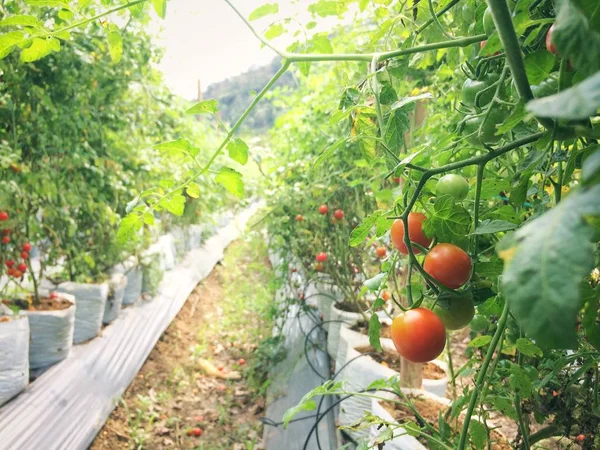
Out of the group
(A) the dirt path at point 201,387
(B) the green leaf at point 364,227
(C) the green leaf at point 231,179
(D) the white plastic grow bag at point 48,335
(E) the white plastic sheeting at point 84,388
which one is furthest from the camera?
(A) the dirt path at point 201,387

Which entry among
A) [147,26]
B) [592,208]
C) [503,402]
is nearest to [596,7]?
[592,208]

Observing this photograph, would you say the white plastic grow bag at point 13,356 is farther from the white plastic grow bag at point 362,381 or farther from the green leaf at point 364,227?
the green leaf at point 364,227

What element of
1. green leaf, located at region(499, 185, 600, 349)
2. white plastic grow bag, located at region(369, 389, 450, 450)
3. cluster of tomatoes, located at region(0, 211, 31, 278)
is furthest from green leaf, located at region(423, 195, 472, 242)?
cluster of tomatoes, located at region(0, 211, 31, 278)

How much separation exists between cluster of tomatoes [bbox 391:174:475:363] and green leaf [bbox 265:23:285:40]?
414 millimetres

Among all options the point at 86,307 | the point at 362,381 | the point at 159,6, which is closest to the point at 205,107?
the point at 159,6

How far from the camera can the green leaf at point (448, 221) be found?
439mm

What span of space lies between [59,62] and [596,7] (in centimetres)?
231

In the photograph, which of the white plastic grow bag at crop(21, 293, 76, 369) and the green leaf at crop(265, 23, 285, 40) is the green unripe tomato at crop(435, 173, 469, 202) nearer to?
the green leaf at crop(265, 23, 285, 40)

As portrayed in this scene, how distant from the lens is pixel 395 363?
160cm

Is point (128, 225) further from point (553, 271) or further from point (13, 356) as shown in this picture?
point (13, 356)

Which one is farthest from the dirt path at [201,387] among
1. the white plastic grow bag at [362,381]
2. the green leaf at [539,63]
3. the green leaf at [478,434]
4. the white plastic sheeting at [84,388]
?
the green leaf at [539,63]

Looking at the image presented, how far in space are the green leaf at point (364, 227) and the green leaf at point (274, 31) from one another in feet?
1.27

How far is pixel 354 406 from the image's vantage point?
1517mm

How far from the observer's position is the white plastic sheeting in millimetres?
A: 1629
